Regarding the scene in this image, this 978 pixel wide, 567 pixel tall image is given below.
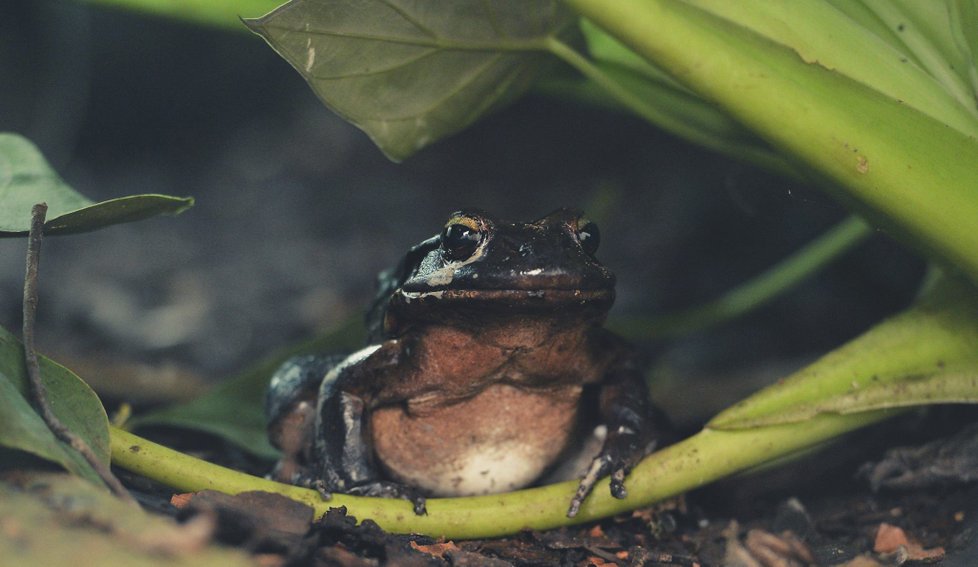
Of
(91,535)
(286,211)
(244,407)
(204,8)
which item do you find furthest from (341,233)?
(91,535)

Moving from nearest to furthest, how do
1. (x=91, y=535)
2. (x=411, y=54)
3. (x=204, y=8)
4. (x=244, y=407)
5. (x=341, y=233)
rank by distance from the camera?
(x=91, y=535)
(x=411, y=54)
(x=204, y=8)
(x=244, y=407)
(x=341, y=233)

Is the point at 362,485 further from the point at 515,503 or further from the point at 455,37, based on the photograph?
the point at 455,37

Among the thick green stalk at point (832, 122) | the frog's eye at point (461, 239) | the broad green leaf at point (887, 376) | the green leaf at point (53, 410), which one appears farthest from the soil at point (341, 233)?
the green leaf at point (53, 410)

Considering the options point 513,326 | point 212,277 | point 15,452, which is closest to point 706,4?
point 513,326

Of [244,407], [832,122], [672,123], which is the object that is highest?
[832,122]

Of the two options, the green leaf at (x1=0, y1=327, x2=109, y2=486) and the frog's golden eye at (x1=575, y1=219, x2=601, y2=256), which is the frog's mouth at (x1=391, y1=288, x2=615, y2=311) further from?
the green leaf at (x1=0, y1=327, x2=109, y2=486)

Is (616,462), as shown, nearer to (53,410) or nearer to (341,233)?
(53,410)

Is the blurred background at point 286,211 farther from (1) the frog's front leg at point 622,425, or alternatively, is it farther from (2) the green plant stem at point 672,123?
(2) the green plant stem at point 672,123
